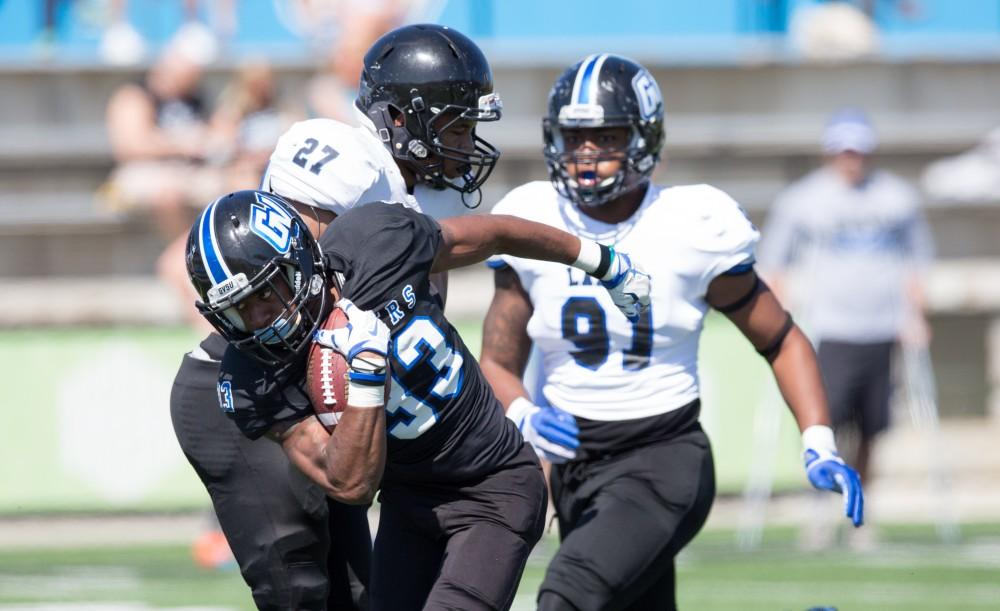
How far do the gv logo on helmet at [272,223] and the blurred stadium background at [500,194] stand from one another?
431 cm

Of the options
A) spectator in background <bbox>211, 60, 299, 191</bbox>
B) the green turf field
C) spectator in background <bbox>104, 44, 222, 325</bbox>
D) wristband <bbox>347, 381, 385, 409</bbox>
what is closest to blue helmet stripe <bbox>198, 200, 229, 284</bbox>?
wristband <bbox>347, 381, 385, 409</bbox>

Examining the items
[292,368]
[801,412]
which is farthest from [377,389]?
[801,412]

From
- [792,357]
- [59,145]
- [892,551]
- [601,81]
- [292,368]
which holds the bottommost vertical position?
[892,551]

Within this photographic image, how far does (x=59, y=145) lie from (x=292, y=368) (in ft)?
27.0

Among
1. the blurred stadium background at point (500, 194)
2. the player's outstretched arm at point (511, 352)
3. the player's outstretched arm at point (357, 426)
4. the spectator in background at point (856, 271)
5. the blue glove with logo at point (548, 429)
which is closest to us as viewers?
the player's outstretched arm at point (357, 426)

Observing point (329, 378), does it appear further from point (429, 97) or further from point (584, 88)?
point (584, 88)

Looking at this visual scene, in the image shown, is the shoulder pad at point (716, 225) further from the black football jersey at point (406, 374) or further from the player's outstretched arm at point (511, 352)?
the black football jersey at point (406, 374)

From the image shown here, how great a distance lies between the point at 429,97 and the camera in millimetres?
4078

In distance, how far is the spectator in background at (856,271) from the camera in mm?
8422

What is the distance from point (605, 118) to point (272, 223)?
53.1 inches

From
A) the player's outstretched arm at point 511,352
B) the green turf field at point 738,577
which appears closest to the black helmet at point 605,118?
the player's outstretched arm at point 511,352

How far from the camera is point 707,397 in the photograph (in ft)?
30.3

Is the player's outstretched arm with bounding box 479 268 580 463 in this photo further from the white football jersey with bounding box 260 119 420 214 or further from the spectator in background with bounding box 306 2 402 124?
the spectator in background with bounding box 306 2 402 124

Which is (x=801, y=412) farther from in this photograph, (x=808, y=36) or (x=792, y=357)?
(x=808, y=36)
